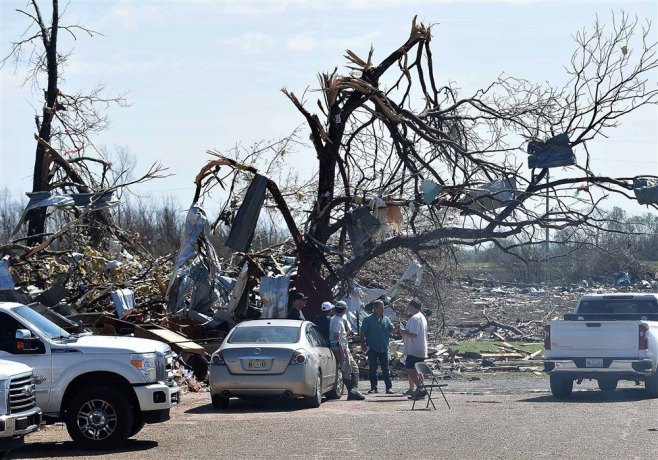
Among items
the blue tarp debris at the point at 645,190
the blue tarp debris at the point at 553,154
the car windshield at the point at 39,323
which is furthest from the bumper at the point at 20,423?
the blue tarp debris at the point at 645,190

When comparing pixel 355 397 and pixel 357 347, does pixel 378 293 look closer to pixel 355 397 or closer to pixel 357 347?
pixel 357 347

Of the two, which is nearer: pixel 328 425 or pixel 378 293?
pixel 328 425

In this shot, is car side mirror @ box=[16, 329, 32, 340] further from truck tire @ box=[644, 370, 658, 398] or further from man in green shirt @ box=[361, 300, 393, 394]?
truck tire @ box=[644, 370, 658, 398]

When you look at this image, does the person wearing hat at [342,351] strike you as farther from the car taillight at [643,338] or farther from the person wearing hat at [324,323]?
the car taillight at [643,338]

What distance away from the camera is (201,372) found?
21.0m

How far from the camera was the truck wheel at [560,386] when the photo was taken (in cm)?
1883

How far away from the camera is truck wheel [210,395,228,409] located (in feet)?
54.7

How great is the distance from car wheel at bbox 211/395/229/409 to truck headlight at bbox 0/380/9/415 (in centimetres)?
658

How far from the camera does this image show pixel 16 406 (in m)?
10.5

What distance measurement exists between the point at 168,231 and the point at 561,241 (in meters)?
41.3

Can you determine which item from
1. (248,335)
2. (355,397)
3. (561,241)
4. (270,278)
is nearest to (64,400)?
(248,335)

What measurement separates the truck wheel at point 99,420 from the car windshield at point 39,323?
0.96m

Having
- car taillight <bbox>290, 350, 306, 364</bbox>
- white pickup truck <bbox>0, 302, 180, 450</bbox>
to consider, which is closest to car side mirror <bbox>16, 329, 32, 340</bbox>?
A: white pickup truck <bbox>0, 302, 180, 450</bbox>

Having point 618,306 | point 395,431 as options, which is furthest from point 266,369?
point 618,306
